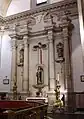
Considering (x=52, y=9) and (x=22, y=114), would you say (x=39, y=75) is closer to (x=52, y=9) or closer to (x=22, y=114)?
(x=52, y=9)

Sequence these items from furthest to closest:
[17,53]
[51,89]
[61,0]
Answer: [17,53]
[61,0]
[51,89]

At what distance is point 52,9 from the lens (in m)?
11.4

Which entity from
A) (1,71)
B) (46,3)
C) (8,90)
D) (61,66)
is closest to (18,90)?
(8,90)

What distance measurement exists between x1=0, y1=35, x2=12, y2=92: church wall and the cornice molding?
1.38m

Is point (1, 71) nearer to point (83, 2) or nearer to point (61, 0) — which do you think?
point (61, 0)

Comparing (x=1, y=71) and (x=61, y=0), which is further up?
(x=61, y=0)

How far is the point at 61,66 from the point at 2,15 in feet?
19.8

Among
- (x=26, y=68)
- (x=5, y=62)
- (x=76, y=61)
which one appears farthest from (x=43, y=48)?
(x=5, y=62)

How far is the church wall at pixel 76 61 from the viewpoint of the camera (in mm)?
9802

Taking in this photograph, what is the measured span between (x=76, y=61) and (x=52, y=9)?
3781mm

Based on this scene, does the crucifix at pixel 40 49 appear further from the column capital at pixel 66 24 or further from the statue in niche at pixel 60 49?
the column capital at pixel 66 24

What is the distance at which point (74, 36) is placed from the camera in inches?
410

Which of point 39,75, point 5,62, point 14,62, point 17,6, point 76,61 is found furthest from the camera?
point 17,6

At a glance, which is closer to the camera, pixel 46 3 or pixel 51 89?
pixel 51 89
